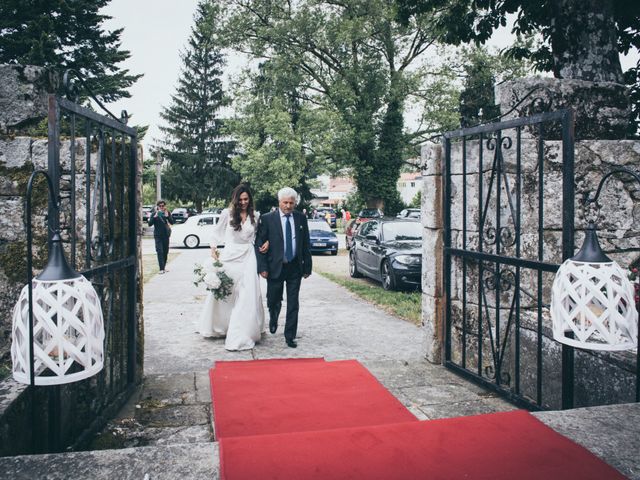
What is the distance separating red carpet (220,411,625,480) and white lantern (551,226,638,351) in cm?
48

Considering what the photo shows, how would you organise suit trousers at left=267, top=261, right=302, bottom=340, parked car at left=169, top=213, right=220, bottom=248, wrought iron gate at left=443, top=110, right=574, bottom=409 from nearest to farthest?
wrought iron gate at left=443, top=110, right=574, bottom=409 < suit trousers at left=267, top=261, right=302, bottom=340 < parked car at left=169, top=213, right=220, bottom=248

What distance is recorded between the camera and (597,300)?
7.03 feet

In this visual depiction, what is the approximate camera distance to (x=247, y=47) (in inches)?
1123

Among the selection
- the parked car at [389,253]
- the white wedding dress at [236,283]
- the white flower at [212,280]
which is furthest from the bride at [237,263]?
the parked car at [389,253]

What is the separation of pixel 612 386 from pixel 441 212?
7.36ft

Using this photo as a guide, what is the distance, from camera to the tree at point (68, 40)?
18594 mm

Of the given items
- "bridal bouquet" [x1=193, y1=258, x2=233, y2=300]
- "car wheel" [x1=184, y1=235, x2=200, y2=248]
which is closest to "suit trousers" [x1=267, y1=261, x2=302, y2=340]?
"bridal bouquet" [x1=193, y1=258, x2=233, y2=300]

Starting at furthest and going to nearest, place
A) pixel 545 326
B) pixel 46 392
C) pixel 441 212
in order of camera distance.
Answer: pixel 441 212, pixel 545 326, pixel 46 392

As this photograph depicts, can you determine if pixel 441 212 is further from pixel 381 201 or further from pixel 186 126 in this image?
pixel 186 126

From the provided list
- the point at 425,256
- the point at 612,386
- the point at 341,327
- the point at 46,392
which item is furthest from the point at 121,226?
the point at 341,327

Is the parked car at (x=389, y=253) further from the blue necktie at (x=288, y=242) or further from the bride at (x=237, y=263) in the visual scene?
the bride at (x=237, y=263)

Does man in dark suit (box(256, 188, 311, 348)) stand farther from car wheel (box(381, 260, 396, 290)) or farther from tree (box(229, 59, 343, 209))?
tree (box(229, 59, 343, 209))

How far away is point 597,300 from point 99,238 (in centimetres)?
301

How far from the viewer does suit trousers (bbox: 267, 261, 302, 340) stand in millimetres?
6504
